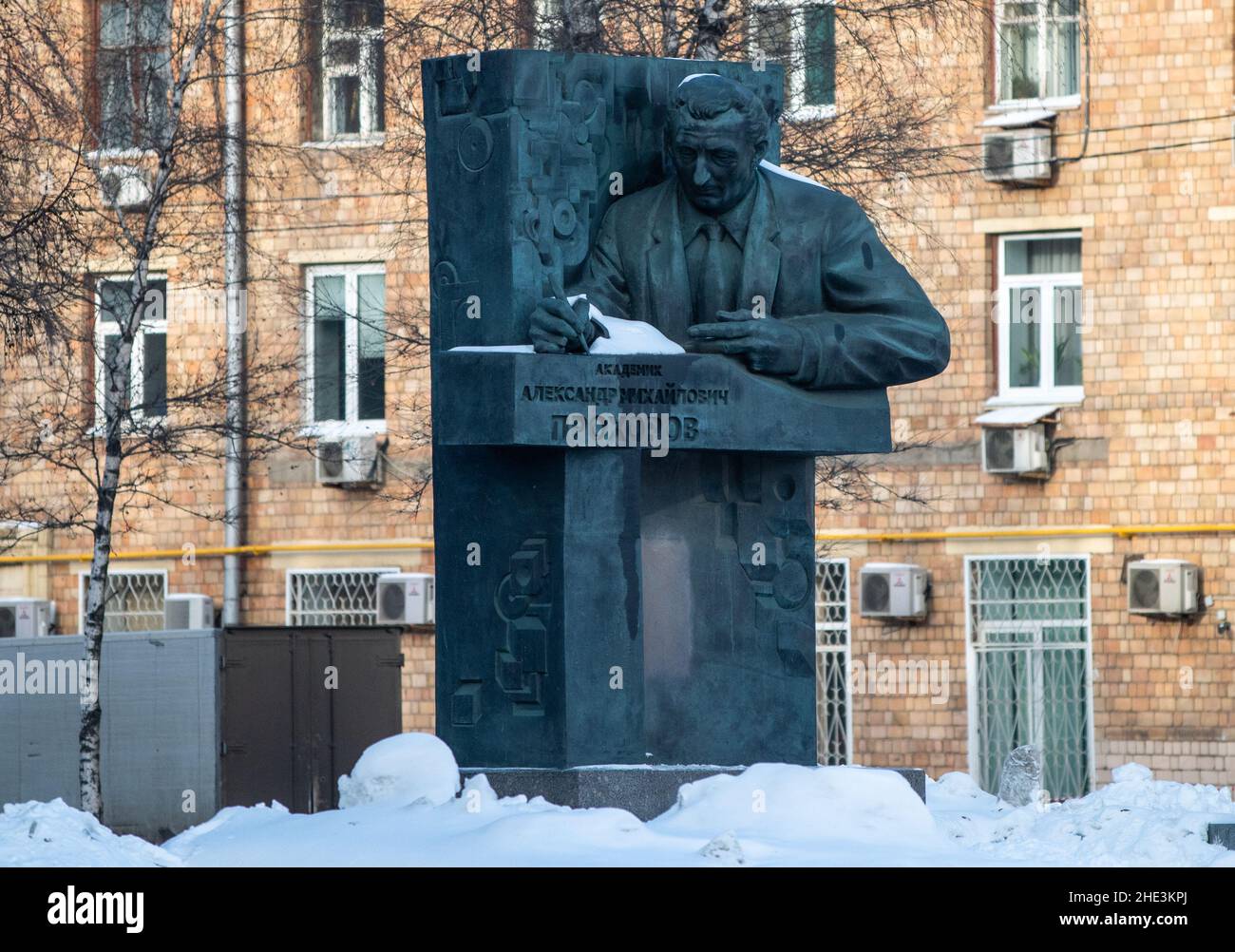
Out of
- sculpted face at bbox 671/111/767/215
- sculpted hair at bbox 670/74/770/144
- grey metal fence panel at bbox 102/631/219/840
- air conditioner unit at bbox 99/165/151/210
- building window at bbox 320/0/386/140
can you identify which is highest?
building window at bbox 320/0/386/140

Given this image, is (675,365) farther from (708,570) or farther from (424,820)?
(424,820)

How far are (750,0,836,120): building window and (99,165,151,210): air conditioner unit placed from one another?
13.2 feet

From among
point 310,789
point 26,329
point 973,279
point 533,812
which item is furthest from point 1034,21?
point 533,812

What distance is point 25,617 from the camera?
2578 centimetres

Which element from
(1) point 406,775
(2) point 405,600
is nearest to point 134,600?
(2) point 405,600

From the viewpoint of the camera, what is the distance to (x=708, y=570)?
983cm

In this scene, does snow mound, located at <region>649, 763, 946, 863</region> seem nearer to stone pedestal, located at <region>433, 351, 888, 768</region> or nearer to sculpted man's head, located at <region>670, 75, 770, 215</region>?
stone pedestal, located at <region>433, 351, 888, 768</region>

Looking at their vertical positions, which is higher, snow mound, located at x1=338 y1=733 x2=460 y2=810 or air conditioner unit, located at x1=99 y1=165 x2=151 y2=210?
air conditioner unit, located at x1=99 y1=165 x2=151 y2=210

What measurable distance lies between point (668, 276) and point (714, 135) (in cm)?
53

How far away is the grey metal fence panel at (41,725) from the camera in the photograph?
802 inches

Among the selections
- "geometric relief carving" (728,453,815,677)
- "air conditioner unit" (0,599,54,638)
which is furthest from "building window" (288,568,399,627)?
"geometric relief carving" (728,453,815,677)

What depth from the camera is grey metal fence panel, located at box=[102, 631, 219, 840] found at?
19.8 meters

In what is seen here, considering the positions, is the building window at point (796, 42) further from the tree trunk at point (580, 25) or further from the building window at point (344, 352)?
the building window at point (344, 352)

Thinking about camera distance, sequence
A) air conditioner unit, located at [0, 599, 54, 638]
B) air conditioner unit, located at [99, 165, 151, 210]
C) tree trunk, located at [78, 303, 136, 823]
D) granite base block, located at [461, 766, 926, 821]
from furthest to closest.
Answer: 1. air conditioner unit, located at [0, 599, 54, 638]
2. air conditioner unit, located at [99, 165, 151, 210]
3. tree trunk, located at [78, 303, 136, 823]
4. granite base block, located at [461, 766, 926, 821]
